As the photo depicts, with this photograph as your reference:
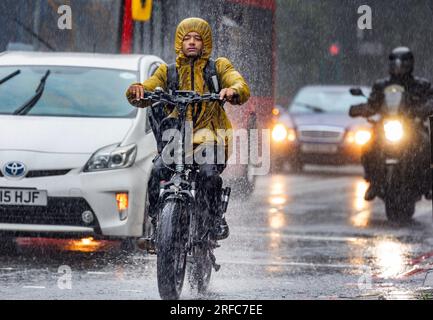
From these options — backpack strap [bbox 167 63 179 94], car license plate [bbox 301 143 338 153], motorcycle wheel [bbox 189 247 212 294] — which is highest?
backpack strap [bbox 167 63 179 94]

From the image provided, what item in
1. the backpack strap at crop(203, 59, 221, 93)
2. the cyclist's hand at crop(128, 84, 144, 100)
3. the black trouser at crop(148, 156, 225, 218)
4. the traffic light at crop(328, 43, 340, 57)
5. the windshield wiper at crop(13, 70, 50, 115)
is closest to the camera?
the cyclist's hand at crop(128, 84, 144, 100)

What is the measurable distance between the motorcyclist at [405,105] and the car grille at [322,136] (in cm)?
832

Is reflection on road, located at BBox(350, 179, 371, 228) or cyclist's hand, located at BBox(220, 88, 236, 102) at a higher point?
cyclist's hand, located at BBox(220, 88, 236, 102)

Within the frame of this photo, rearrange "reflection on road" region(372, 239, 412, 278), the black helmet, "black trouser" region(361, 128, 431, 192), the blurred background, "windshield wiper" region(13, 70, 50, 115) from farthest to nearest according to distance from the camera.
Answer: the blurred background < the black helmet < "black trouser" region(361, 128, 431, 192) < "windshield wiper" region(13, 70, 50, 115) < "reflection on road" region(372, 239, 412, 278)

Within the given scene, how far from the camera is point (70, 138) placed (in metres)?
12.2

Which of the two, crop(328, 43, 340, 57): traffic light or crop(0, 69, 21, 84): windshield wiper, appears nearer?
crop(0, 69, 21, 84): windshield wiper

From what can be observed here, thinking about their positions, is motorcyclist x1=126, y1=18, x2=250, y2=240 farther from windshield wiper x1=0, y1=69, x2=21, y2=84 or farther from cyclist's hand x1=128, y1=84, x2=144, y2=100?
windshield wiper x1=0, y1=69, x2=21, y2=84

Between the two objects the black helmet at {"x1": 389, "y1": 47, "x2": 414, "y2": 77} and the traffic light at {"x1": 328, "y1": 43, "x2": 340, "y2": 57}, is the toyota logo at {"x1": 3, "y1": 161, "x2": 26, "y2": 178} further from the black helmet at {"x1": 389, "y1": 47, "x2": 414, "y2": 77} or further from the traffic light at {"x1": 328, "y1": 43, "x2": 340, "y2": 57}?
the traffic light at {"x1": 328, "y1": 43, "x2": 340, "y2": 57}

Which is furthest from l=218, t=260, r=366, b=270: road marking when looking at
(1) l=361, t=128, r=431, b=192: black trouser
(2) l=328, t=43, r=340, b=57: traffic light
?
(2) l=328, t=43, r=340, b=57: traffic light

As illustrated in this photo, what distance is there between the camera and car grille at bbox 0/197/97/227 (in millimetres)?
11922

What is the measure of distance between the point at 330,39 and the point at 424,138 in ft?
88.0
